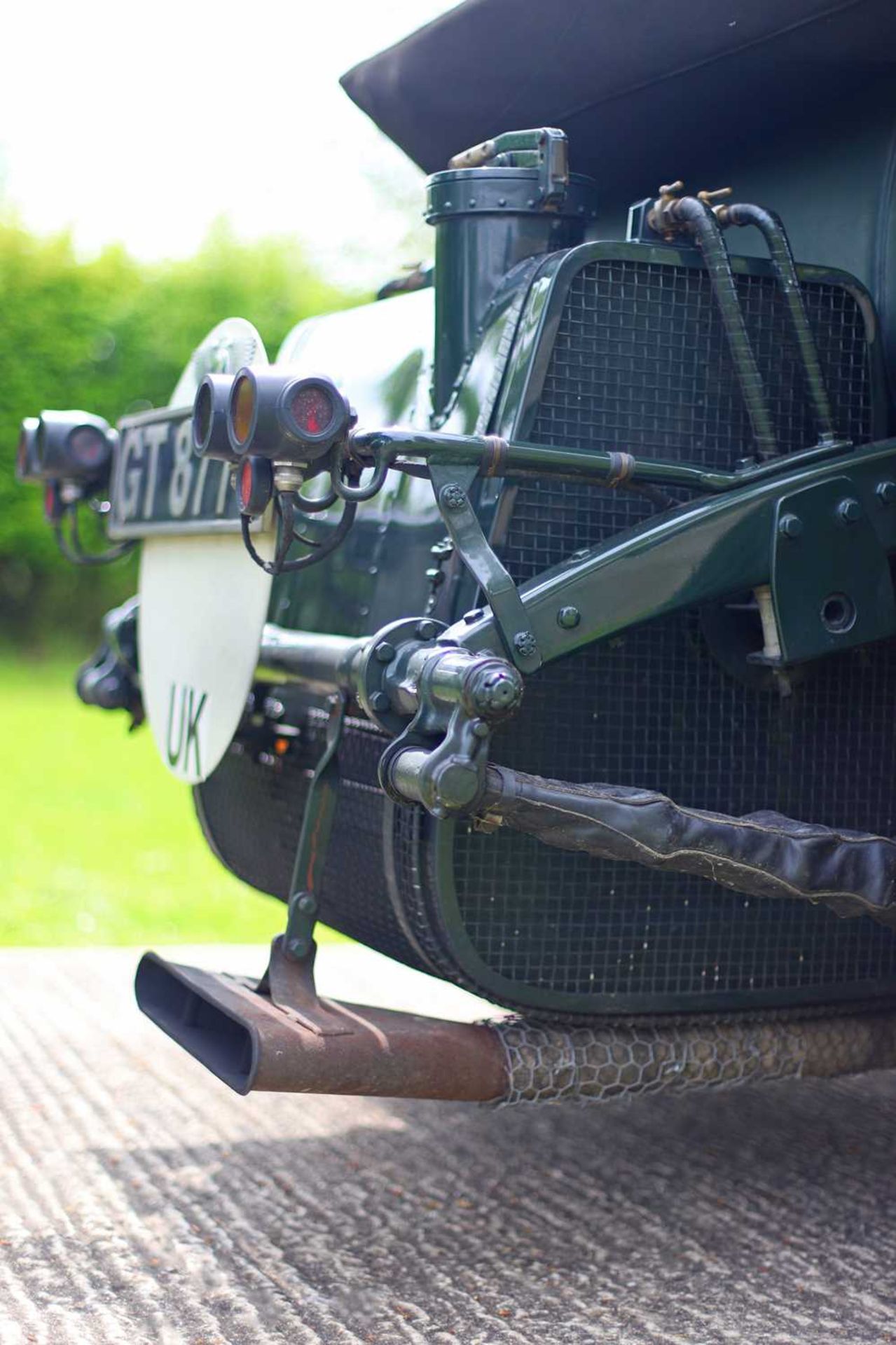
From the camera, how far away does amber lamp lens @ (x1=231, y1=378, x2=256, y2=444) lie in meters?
2.54

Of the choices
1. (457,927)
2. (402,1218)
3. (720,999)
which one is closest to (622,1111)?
(402,1218)

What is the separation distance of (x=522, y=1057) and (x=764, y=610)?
803mm

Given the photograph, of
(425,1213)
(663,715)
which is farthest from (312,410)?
(425,1213)

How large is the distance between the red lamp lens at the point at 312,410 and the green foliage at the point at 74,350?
528 inches

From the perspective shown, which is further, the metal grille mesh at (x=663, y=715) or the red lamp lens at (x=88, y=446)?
the red lamp lens at (x=88, y=446)

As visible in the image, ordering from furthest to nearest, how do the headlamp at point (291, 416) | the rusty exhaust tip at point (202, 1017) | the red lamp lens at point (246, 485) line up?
the rusty exhaust tip at point (202, 1017), the red lamp lens at point (246, 485), the headlamp at point (291, 416)

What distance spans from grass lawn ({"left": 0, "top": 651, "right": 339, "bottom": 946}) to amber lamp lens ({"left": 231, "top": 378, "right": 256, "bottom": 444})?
12.5 ft

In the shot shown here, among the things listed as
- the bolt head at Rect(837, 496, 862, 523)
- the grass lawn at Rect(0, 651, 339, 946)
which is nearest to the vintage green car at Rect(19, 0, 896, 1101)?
the bolt head at Rect(837, 496, 862, 523)

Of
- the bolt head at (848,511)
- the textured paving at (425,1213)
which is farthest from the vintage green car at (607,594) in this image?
the textured paving at (425,1213)

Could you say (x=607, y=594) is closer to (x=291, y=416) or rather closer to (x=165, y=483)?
(x=291, y=416)

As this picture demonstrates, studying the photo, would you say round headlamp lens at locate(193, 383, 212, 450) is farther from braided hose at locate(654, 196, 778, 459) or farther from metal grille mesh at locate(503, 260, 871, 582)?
braided hose at locate(654, 196, 778, 459)

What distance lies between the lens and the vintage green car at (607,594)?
256 cm

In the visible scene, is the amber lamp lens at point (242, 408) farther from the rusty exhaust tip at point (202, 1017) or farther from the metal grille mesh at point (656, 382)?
the rusty exhaust tip at point (202, 1017)

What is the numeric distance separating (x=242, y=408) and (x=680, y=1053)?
1.26m
